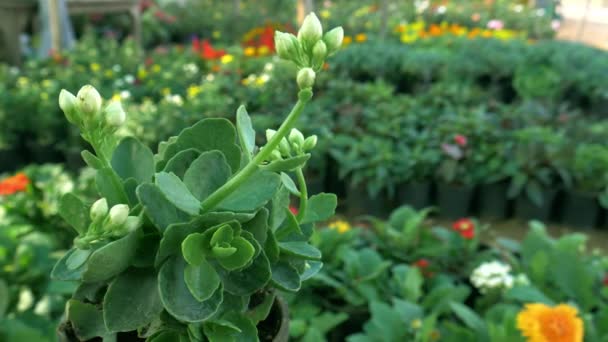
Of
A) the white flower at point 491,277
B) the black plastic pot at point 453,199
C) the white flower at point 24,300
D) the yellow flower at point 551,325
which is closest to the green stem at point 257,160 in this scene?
the yellow flower at point 551,325

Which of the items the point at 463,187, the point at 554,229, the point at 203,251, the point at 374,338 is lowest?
the point at 554,229

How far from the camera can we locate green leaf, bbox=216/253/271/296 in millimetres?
508

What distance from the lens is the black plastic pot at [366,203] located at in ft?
11.1

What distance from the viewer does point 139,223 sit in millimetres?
485

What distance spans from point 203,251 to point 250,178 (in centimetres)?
7

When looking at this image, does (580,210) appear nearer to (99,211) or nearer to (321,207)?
(321,207)

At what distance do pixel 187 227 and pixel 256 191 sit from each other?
0.21 ft

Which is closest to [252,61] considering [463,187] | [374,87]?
[374,87]

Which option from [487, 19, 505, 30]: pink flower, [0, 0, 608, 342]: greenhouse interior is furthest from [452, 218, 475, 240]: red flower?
[487, 19, 505, 30]: pink flower

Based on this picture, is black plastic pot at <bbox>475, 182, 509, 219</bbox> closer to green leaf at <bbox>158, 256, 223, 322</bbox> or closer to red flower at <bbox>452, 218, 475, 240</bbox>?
red flower at <bbox>452, 218, 475, 240</bbox>

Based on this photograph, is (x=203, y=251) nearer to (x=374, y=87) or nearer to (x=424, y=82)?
(x=374, y=87)

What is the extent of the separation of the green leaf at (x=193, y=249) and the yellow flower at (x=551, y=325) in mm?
1030

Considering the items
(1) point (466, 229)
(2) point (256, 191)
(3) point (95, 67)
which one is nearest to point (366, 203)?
(1) point (466, 229)

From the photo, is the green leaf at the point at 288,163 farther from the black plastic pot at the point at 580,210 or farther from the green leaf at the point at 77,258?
the black plastic pot at the point at 580,210
